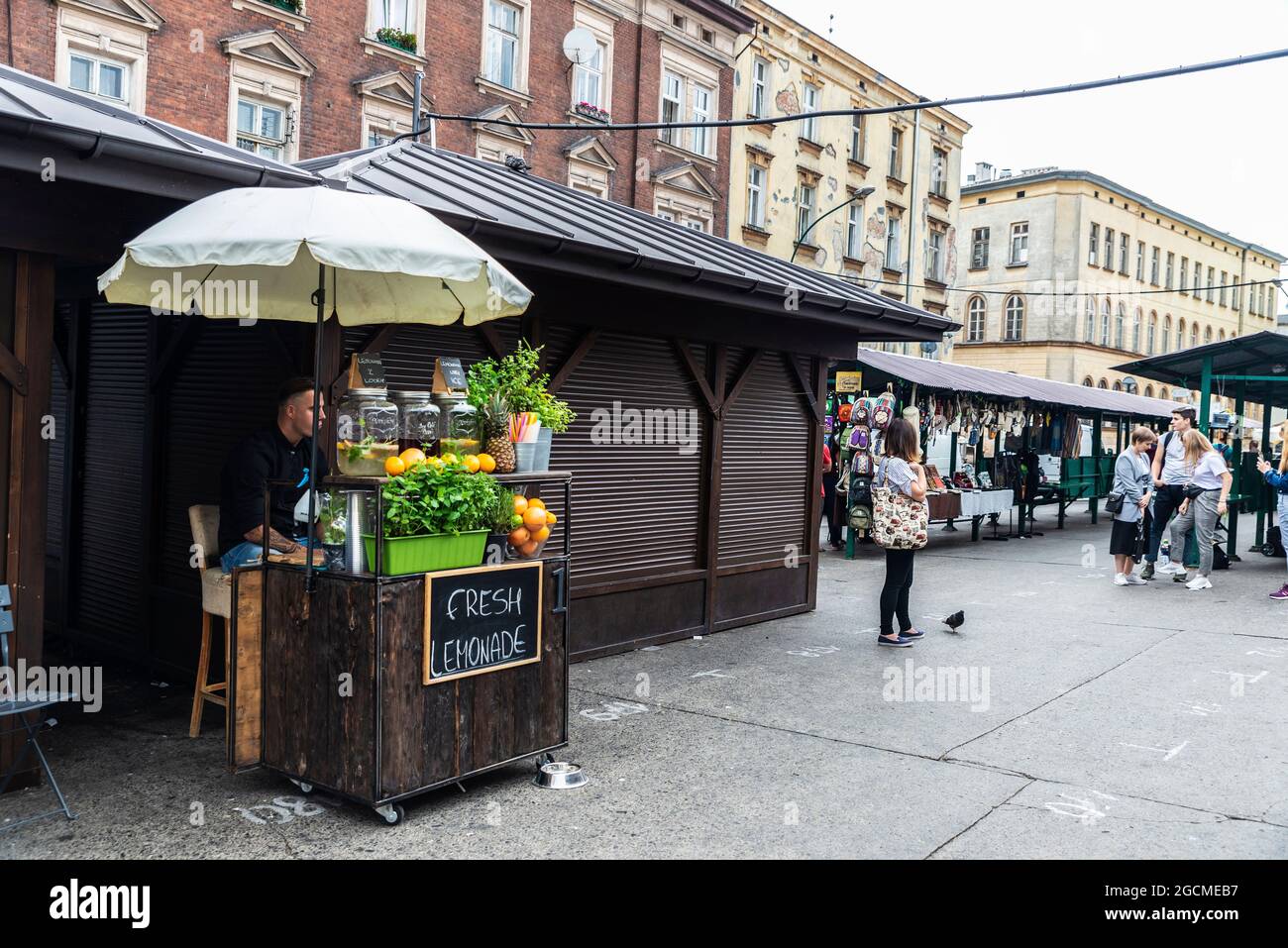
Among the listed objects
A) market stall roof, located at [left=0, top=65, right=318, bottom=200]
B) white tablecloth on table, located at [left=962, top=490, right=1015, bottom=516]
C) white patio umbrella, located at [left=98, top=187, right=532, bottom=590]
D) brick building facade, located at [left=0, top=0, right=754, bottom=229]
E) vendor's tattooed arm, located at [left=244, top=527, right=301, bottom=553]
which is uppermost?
brick building facade, located at [left=0, top=0, right=754, bottom=229]

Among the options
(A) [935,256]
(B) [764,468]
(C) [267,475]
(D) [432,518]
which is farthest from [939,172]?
(D) [432,518]

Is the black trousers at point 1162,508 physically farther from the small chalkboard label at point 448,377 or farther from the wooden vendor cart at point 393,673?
the small chalkboard label at point 448,377

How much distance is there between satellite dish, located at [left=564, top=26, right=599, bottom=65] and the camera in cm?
2253

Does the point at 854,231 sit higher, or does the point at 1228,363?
the point at 854,231

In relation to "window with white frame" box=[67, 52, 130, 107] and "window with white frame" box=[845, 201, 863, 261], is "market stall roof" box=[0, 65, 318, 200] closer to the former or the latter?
"window with white frame" box=[67, 52, 130, 107]

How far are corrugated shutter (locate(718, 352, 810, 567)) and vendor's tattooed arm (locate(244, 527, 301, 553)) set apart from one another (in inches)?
175

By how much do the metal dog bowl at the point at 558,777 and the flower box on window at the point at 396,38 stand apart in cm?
1743

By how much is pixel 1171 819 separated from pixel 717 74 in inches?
1022

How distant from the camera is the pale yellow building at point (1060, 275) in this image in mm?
49812

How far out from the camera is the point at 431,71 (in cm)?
2031

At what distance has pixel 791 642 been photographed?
884 centimetres

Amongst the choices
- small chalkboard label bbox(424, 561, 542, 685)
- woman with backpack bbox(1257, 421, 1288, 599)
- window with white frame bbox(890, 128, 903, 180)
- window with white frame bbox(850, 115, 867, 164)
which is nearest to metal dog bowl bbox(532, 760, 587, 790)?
small chalkboard label bbox(424, 561, 542, 685)

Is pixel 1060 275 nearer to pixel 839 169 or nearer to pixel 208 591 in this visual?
pixel 839 169

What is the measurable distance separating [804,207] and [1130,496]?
2141 centimetres
